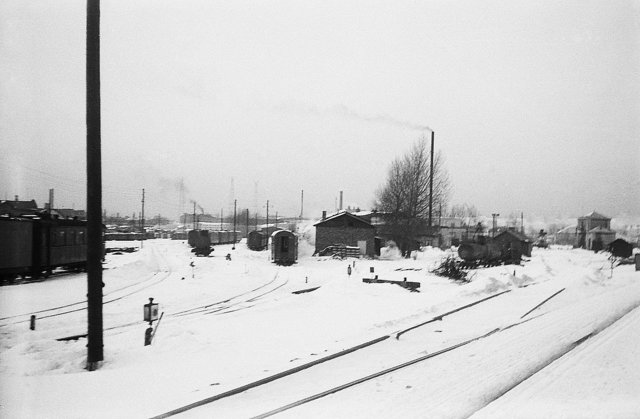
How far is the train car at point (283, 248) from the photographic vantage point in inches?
1497

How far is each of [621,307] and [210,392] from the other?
12.2m

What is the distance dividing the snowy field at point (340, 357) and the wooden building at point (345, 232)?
87.7 feet

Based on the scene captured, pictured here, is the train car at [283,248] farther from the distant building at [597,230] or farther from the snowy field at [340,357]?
the distant building at [597,230]

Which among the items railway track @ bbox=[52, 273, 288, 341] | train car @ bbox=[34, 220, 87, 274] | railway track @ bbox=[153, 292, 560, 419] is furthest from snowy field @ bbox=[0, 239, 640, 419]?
train car @ bbox=[34, 220, 87, 274]

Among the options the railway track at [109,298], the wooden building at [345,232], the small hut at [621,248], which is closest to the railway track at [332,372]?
the railway track at [109,298]

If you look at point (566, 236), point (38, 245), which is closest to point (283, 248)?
point (38, 245)

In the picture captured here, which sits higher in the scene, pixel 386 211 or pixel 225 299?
pixel 386 211

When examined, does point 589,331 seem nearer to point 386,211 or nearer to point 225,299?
point 225,299

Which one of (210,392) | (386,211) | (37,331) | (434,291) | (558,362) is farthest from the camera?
(386,211)

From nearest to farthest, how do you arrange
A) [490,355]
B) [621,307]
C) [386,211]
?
[490,355] → [621,307] → [386,211]

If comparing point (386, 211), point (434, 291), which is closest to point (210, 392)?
point (434, 291)

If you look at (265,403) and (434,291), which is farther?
(434,291)

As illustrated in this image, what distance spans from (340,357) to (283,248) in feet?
99.3

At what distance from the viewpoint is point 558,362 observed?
728 centimetres
